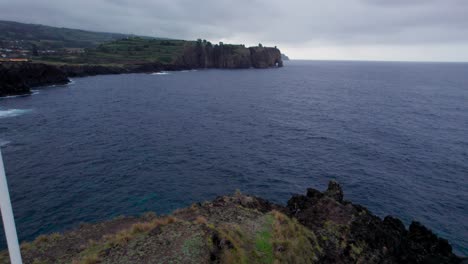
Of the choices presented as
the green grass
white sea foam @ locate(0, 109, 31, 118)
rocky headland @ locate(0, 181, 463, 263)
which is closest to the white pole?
rocky headland @ locate(0, 181, 463, 263)

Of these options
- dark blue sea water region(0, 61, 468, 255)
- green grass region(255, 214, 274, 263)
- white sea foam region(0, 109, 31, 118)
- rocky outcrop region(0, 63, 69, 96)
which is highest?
rocky outcrop region(0, 63, 69, 96)

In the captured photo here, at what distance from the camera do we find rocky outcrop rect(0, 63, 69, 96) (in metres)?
103

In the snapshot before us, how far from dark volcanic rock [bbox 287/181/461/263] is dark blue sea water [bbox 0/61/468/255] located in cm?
627

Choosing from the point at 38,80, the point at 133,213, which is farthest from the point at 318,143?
the point at 38,80

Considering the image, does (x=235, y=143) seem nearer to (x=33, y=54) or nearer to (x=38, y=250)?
(x=38, y=250)

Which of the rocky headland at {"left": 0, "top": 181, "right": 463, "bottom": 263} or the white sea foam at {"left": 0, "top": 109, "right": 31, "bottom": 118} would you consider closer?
the rocky headland at {"left": 0, "top": 181, "right": 463, "bottom": 263}

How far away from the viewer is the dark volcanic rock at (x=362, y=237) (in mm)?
22781

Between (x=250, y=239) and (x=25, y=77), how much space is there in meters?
137

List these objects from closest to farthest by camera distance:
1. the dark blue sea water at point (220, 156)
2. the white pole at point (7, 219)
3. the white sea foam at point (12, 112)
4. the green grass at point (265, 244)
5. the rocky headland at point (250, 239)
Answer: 1. the white pole at point (7, 219)
2. the rocky headland at point (250, 239)
3. the green grass at point (265, 244)
4. the dark blue sea water at point (220, 156)
5. the white sea foam at point (12, 112)

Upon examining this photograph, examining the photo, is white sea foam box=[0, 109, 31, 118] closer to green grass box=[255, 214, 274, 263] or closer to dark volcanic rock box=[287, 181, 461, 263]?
dark volcanic rock box=[287, 181, 461, 263]

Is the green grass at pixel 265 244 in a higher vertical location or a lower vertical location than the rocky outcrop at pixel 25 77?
lower

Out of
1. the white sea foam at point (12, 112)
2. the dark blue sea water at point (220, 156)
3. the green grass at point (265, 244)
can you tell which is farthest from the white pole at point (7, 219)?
the white sea foam at point (12, 112)

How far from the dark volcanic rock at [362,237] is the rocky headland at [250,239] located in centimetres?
7

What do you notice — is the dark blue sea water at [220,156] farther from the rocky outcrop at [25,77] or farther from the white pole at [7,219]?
the white pole at [7,219]
